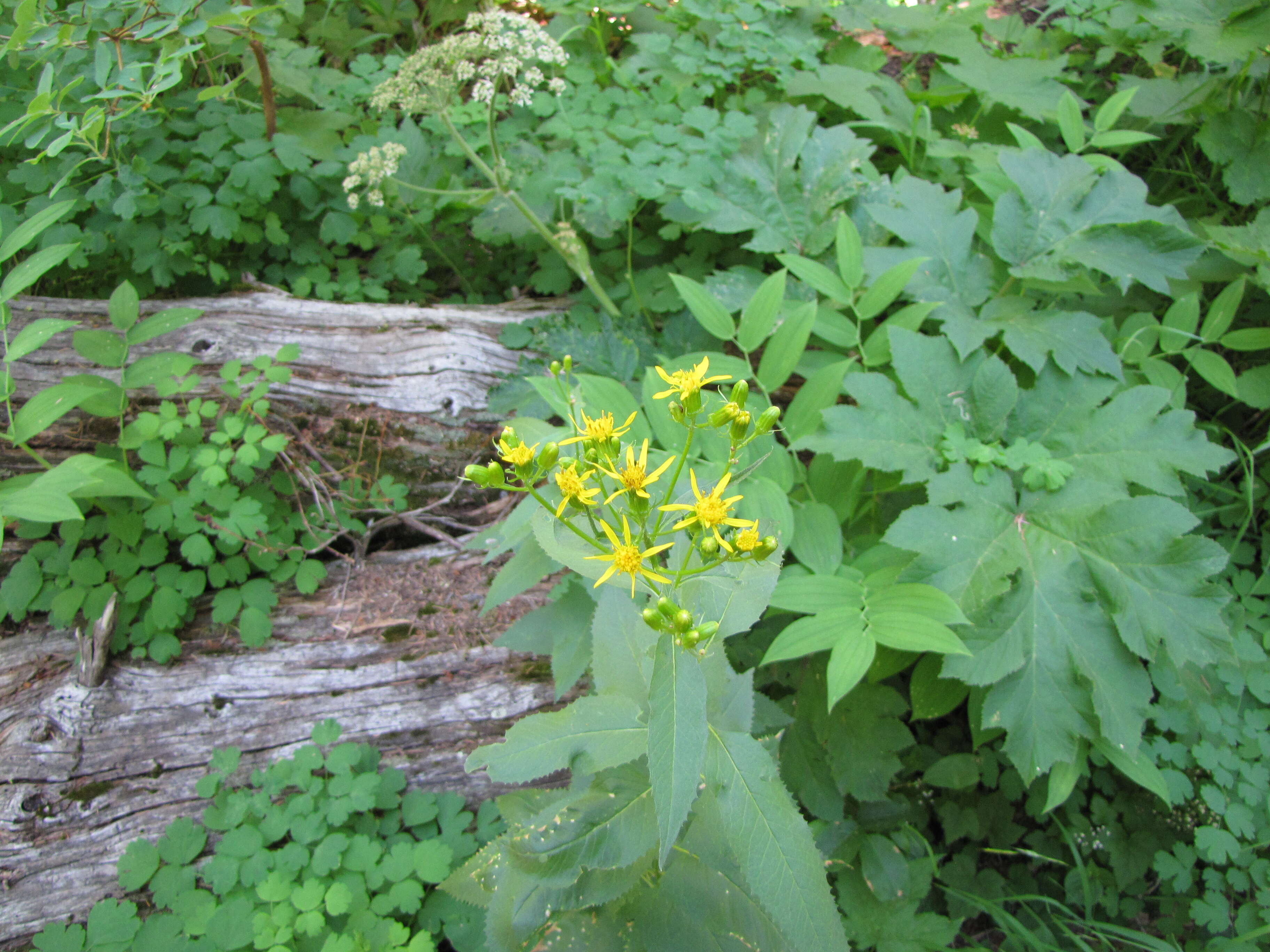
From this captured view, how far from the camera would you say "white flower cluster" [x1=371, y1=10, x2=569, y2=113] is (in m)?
2.32

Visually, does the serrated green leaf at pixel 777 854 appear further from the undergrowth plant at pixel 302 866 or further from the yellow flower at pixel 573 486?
the undergrowth plant at pixel 302 866

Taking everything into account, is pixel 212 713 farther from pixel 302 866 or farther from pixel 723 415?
pixel 723 415

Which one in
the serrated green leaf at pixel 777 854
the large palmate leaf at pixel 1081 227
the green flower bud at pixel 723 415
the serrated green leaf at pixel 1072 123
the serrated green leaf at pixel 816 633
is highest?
the serrated green leaf at pixel 1072 123

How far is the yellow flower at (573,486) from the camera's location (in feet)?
3.86

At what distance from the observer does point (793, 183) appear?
2521mm

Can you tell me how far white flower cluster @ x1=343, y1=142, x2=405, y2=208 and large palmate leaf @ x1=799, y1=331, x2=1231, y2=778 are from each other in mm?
1690

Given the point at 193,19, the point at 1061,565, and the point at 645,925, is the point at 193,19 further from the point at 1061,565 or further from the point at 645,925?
the point at 1061,565

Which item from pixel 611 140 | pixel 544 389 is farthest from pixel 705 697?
pixel 611 140

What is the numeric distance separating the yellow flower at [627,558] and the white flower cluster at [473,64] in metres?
1.81

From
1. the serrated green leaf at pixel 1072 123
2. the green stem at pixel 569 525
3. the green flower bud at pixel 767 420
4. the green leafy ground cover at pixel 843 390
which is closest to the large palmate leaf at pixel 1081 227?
the green leafy ground cover at pixel 843 390

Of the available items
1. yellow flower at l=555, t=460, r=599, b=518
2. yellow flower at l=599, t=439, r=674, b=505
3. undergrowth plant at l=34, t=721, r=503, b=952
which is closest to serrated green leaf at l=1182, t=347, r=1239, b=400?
yellow flower at l=599, t=439, r=674, b=505

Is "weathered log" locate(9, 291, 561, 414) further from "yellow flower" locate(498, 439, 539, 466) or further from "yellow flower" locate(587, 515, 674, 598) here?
"yellow flower" locate(587, 515, 674, 598)

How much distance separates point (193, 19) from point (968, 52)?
118 inches

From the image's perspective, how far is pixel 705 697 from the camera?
40.1 inches
